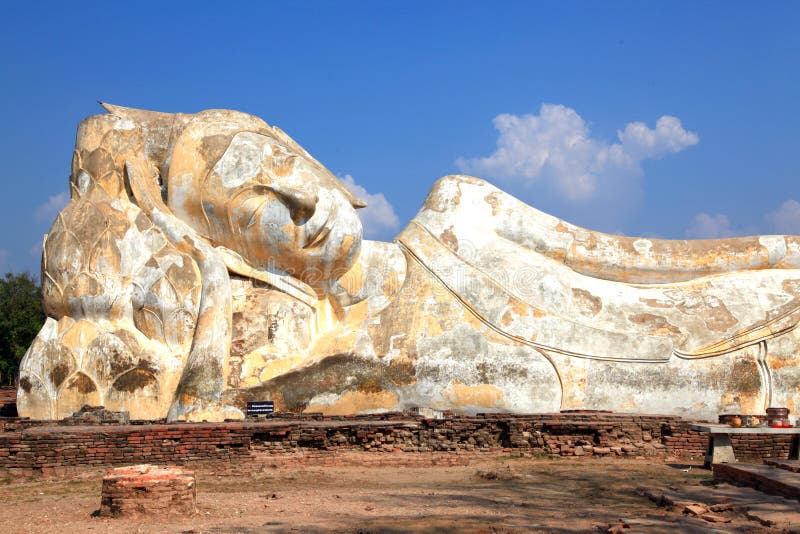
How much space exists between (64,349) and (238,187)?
2.82m

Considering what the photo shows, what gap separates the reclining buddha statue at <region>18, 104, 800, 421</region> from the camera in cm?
1171

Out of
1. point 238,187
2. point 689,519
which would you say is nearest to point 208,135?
point 238,187

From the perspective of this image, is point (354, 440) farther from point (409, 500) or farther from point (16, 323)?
point (16, 323)

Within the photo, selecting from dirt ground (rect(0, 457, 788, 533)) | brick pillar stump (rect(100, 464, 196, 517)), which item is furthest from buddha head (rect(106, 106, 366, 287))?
brick pillar stump (rect(100, 464, 196, 517))

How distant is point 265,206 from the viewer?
40.0 ft

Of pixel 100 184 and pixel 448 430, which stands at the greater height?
pixel 100 184

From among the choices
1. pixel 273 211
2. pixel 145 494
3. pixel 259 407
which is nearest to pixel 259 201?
pixel 273 211

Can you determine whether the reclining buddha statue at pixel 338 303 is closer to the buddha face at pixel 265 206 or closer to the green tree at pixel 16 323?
the buddha face at pixel 265 206

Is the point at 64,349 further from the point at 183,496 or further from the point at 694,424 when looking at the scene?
the point at 694,424

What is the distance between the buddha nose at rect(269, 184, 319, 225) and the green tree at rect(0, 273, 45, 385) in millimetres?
17774

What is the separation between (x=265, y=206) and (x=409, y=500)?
538 centimetres

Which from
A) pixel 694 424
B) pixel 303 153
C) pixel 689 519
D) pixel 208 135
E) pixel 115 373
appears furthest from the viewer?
pixel 303 153

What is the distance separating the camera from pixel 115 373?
38.0 ft

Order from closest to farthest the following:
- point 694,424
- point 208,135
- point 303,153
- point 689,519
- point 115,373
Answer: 1. point 689,519
2. point 694,424
3. point 115,373
4. point 208,135
5. point 303,153
